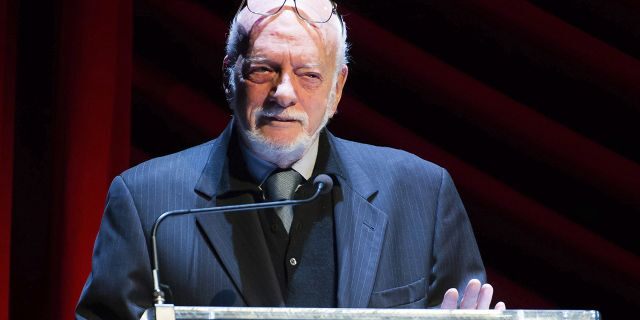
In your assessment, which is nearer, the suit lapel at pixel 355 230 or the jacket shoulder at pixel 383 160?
the suit lapel at pixel 355 230

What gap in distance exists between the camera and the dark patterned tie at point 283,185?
5.36ft

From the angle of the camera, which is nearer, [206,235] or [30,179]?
[206,235]

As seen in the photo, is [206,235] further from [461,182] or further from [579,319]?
[461,182]

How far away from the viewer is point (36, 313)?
2432 mm

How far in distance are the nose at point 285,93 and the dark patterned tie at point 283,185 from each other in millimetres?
141

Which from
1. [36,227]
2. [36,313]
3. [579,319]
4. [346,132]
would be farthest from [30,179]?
[579,319]

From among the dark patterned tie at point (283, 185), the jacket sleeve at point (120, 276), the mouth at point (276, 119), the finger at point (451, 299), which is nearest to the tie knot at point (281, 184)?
the dark patterned tie at point (283, 185)

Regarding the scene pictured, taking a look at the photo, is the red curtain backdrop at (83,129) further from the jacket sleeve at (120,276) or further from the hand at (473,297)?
the hand at (473,297)

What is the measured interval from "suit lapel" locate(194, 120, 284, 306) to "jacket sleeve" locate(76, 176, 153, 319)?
105 millimetres

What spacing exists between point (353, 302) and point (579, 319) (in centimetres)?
44

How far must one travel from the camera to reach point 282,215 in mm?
1614

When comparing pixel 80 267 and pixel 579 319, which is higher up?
pixel 579 319

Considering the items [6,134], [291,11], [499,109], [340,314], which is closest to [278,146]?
[291,11]

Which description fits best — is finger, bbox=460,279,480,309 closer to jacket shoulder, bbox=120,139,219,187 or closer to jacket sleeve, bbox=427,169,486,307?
jacket sleeve, bbox=427,169,486,307
